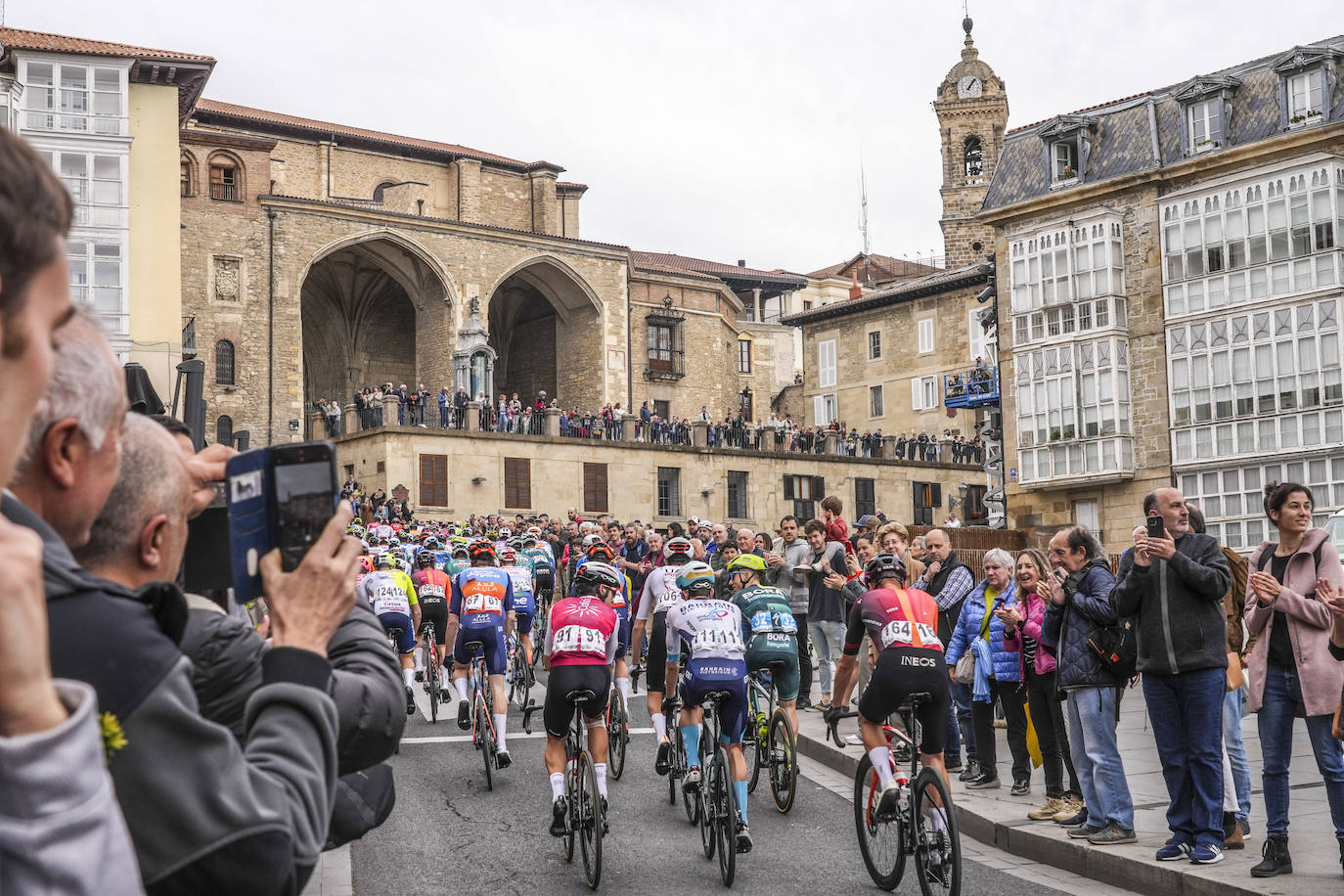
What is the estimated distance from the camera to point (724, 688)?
33.7 feet

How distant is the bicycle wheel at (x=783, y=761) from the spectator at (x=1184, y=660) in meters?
3.24

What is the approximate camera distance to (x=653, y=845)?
10.3m

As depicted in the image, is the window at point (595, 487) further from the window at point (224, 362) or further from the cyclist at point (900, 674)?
the cyclist at point (900, 674)

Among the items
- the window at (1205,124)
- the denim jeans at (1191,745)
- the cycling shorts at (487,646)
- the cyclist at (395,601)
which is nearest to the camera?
the denim jeans at (1191,745)

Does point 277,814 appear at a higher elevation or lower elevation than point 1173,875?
higher

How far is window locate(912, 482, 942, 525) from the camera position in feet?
183

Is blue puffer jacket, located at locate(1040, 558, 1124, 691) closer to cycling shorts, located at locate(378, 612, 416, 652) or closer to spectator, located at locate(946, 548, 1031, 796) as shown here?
spectator, located at locate(946, 548, 1031, 796)

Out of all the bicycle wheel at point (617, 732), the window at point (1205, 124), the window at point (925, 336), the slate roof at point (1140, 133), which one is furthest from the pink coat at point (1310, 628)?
the window at point (925, 336)

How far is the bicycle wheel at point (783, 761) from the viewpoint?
37.1 feet

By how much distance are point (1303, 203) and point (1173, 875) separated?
3086 centimetres

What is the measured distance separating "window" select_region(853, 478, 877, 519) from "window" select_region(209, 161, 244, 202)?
25.4 meters

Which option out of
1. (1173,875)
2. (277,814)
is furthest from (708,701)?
(277,814)

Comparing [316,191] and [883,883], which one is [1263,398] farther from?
[316,191]

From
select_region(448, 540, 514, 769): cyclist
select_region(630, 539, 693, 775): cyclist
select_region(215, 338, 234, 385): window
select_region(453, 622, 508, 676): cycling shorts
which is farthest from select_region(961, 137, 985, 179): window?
select_region(453, 622, 508, 676): cycling shorts
